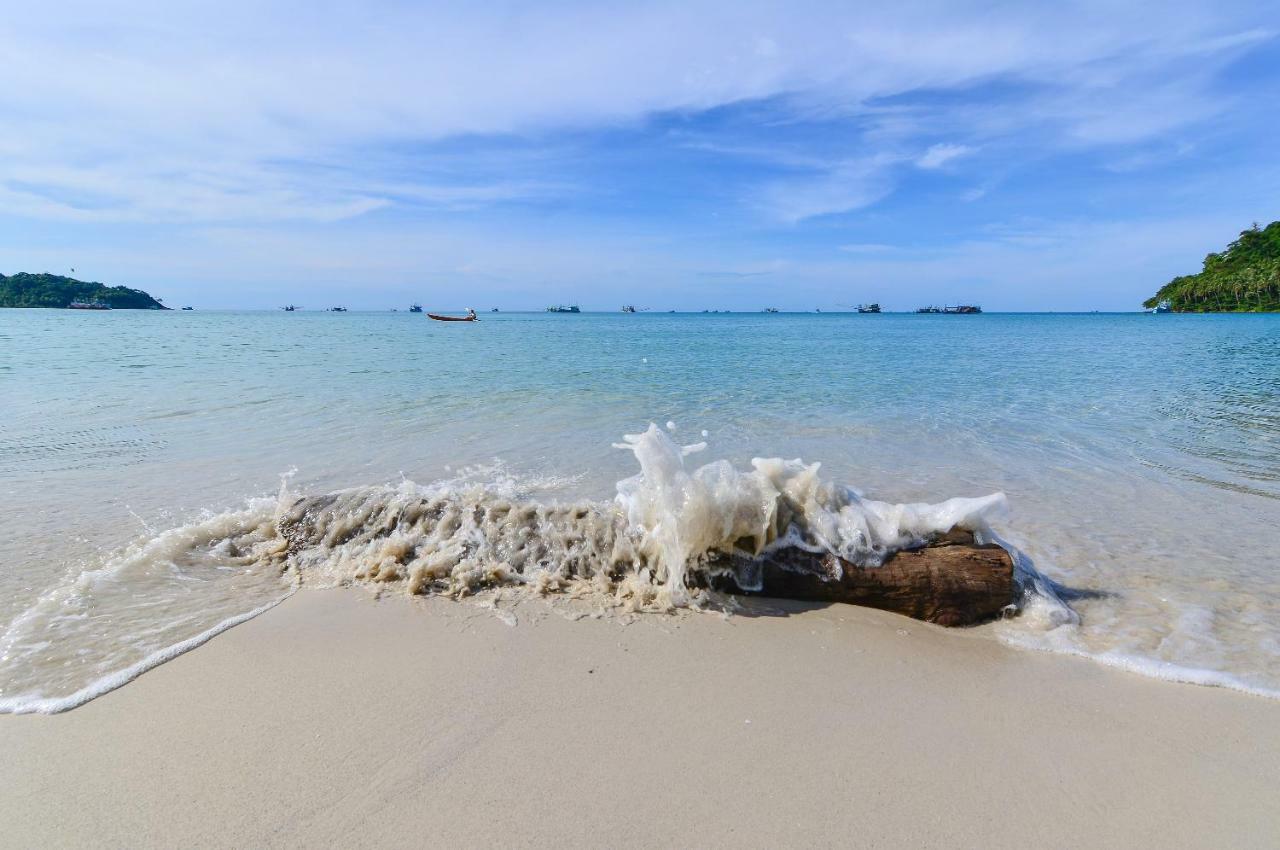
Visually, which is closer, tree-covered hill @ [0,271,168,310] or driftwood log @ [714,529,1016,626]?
driftwood log @ [714,529,1016,626]

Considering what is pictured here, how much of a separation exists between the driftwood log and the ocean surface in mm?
188

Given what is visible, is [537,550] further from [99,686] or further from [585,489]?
[99,686]

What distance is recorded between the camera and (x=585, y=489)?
755cm

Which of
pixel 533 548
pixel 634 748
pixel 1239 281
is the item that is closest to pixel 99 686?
pixel 533 548

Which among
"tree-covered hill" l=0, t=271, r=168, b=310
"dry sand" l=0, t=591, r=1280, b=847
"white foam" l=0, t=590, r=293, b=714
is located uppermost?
"tree-covered hill" l=0, t=271, r=168, b=310

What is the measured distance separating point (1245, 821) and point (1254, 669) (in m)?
1.84

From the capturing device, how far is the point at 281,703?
3.30 metres

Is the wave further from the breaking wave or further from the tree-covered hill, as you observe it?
the tree-covered hill

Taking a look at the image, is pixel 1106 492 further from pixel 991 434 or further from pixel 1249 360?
pixel 1249 360

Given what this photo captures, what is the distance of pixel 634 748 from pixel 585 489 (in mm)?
4705

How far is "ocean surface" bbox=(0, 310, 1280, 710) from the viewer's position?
4328 mm

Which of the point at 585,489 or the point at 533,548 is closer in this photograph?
the point at 533,548

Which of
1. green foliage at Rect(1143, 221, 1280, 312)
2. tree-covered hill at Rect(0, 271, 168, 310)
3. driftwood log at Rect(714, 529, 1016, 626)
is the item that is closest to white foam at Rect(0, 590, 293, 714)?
driftwood log at Rect(714, 529, 1016, 626)

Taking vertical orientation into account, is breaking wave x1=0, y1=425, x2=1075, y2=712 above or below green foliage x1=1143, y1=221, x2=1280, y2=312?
below
